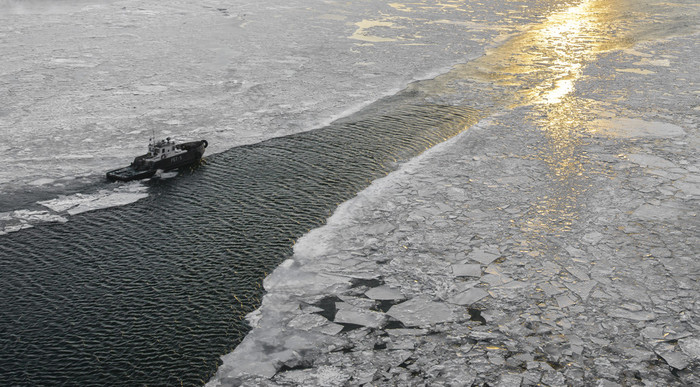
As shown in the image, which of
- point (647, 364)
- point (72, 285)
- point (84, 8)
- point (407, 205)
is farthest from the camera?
point (84, 8)

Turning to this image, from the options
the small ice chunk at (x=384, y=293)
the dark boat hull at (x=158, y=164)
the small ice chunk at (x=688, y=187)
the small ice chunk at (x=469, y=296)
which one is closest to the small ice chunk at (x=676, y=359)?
the small ice chunk at (x=469, y=296)

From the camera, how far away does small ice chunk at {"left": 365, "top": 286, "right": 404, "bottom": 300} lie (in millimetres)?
7246

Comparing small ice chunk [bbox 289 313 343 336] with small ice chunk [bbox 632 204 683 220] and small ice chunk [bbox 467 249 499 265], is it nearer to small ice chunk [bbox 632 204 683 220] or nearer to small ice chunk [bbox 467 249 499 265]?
small ice chunk [bbox 467 249 499 265]

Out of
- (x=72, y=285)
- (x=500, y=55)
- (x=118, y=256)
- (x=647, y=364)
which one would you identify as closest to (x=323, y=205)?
(x=118, y=256)

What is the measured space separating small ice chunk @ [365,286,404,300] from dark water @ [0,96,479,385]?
52.7 inches

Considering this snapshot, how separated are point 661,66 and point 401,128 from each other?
29.4 feet

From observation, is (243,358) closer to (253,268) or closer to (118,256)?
(253,268)

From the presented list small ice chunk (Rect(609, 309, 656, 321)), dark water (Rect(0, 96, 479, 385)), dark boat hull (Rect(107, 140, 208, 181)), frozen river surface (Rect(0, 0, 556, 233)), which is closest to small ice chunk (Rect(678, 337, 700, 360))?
small ice chunk (Rect(609, 309, 656, 321))

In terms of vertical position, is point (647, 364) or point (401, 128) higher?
point (401, 128)

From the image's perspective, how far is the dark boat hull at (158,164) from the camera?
10.6 meters

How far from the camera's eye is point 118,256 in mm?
8312

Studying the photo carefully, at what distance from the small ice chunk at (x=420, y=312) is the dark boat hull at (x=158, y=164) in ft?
18.7

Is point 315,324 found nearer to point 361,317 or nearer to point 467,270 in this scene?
point 361,317

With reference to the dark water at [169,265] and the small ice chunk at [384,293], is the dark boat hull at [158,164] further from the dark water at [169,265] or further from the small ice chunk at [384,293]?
the small ice chunk at [384,293]
